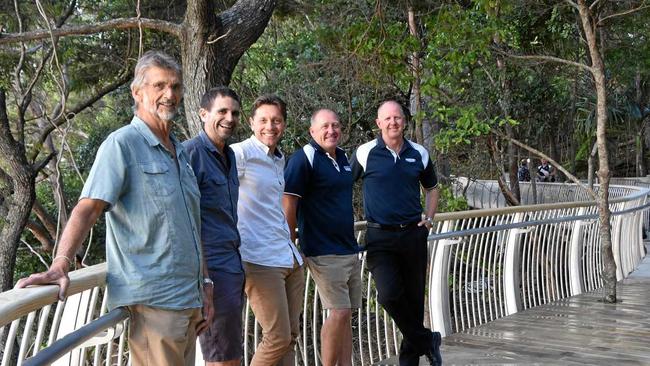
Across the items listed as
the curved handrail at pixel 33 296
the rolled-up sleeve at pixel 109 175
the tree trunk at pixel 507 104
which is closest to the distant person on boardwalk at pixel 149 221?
the rolled-up sleeve at pixel 109 175

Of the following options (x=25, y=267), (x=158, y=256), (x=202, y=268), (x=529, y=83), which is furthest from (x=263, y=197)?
(x=25, y=267)

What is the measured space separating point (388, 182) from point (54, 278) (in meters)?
2.99

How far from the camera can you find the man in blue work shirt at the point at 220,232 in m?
3.68

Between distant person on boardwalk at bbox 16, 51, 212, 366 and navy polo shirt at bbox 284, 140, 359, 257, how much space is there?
1.62 m

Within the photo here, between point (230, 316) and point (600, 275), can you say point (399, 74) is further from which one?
point (230, 316)

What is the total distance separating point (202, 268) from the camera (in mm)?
3234

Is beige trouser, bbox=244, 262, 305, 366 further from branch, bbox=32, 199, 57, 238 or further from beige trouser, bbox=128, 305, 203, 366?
branch, bbox=32, 199, 57, 238

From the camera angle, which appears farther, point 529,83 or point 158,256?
point 529,83

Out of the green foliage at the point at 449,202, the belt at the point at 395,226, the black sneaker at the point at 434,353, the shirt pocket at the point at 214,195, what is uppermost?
the green foliage at the point at 449,202

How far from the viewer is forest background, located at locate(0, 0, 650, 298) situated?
394 inches

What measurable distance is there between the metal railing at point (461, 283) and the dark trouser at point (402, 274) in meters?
0.32

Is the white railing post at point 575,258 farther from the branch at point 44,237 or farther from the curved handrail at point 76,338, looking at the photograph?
the branch at point 44,237

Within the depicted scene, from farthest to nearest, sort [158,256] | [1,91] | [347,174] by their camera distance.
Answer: [1,91]
[347,174]
[158,256]

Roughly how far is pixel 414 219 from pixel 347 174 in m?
0.69
